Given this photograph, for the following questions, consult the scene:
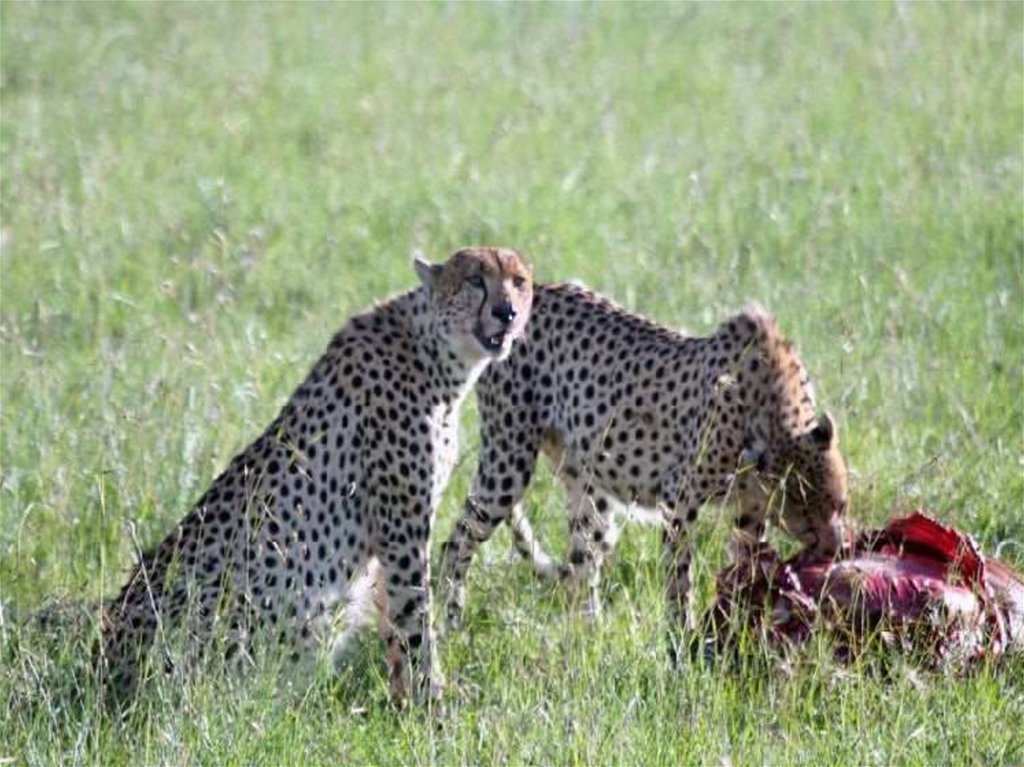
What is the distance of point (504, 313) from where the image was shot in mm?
5344

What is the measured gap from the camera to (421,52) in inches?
472

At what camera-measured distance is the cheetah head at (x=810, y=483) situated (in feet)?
18.0

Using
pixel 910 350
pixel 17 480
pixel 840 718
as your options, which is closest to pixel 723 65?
pixel 910 350

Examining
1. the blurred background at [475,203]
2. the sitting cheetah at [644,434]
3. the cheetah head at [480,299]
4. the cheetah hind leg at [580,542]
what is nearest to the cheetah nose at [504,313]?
the cheetah head at [480,299]

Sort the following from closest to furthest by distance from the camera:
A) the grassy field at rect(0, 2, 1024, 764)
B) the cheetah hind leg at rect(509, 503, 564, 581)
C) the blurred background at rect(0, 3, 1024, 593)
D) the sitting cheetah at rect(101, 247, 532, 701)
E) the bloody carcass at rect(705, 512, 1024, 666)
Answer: the grassy field at rect(0, 2, 1024, 764), the bloody carcass at rect(705, 512, 1024, 666), the sitting cheetah at rect(101, 247, 532, 701), the cheetah hind leg at rect(509, 503, 564, 581), the blurred background at rect(0, 3, 1024, 593)

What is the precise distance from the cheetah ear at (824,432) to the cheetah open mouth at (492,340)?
0.73m

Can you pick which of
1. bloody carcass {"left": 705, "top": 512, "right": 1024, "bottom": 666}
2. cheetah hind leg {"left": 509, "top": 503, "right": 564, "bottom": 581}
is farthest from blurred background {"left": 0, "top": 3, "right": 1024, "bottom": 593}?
cheetah hind leg {"left": 509, "top": 503, "right": 564, "bottom": 581}

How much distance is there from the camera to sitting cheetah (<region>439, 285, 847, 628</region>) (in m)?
5.52

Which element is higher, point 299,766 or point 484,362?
point 484,362

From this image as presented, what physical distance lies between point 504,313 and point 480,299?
8cm

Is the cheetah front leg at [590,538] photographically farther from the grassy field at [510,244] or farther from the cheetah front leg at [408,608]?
the cheetah front leg at [408,608]

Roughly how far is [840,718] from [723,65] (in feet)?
24.1

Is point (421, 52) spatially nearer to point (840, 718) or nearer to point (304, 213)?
point (304, 213)

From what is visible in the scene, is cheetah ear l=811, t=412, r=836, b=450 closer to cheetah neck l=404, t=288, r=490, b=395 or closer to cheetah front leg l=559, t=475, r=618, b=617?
cheetah front leg l=559, t=475, r=618, b=617
